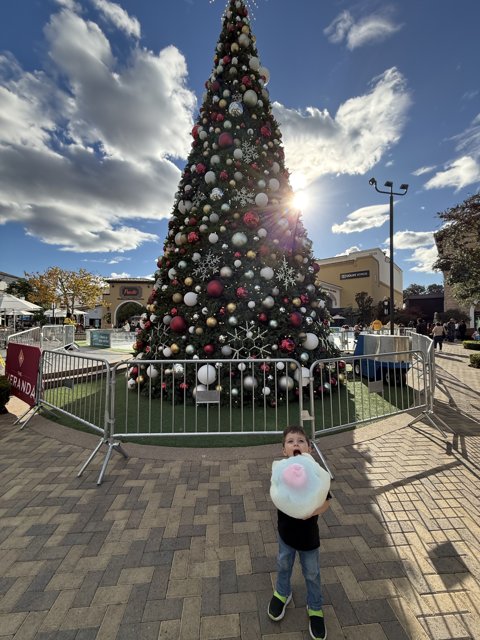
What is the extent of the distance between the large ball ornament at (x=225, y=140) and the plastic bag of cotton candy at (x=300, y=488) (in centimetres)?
682

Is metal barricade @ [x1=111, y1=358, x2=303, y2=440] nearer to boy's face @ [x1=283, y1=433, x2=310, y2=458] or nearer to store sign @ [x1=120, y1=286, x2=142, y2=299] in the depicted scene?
boy's face @ [x1=283, y1=433, x2=310, y2=458]

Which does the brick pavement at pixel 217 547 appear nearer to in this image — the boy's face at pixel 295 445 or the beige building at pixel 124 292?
the boy's face at pixel 295 445

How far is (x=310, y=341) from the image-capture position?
641 cm

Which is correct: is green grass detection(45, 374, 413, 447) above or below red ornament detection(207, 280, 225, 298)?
below

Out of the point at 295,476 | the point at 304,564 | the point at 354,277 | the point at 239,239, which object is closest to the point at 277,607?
the point at 304,564

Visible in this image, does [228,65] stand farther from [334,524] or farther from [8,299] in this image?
[8,299]

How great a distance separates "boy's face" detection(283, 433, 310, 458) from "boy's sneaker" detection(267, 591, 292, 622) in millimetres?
861

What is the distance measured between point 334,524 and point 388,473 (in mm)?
1321

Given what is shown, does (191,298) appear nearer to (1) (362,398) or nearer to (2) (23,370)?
(2) (23,370)

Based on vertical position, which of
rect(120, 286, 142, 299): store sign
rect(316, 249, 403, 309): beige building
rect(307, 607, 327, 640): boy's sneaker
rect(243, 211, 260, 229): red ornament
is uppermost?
rect(316, 249, 403, 309): beige building

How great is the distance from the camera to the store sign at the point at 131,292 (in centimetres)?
6194

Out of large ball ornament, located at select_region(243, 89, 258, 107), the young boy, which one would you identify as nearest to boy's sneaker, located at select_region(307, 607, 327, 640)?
the young boy

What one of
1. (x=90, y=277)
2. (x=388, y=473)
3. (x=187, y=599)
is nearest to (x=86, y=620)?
(x=187, y=599)

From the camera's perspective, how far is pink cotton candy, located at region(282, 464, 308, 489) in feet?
5.77
